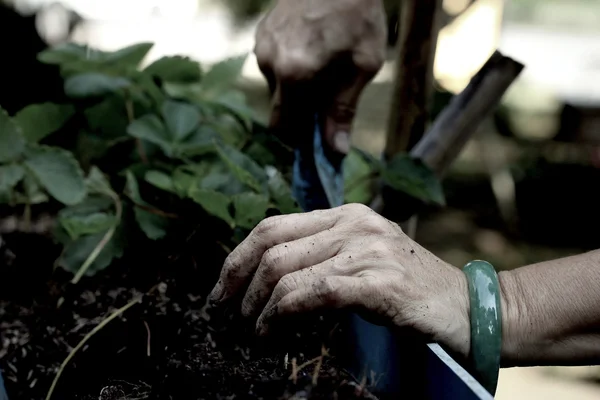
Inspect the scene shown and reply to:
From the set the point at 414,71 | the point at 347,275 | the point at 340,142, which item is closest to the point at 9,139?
the point at 340,142

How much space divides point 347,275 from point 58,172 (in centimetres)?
63

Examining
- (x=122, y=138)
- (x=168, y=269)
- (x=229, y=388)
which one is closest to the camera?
(x=229, y=388)

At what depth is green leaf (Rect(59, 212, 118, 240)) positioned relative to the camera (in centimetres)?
106

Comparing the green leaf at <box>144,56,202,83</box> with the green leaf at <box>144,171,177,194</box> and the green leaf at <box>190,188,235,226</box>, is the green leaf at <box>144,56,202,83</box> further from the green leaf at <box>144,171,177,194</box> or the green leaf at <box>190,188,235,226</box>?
the green leaf at <box>190,188,235,226</box>

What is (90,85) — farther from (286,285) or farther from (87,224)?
(286,285)

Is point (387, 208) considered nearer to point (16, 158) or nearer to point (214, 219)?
point (214, 219)

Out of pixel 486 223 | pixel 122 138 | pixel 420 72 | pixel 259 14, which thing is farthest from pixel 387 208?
pixel 259 14

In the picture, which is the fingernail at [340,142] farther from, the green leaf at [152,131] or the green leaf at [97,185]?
the green leaf at [97,185]

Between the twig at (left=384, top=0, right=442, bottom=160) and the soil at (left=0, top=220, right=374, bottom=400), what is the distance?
1.85ft

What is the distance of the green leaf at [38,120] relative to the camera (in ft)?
4.11

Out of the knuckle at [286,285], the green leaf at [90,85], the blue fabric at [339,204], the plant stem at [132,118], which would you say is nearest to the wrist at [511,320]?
the blue fabric at [339,204]

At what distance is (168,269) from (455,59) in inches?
100

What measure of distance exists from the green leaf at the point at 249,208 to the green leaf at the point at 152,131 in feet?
0.94

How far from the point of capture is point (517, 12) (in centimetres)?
871
